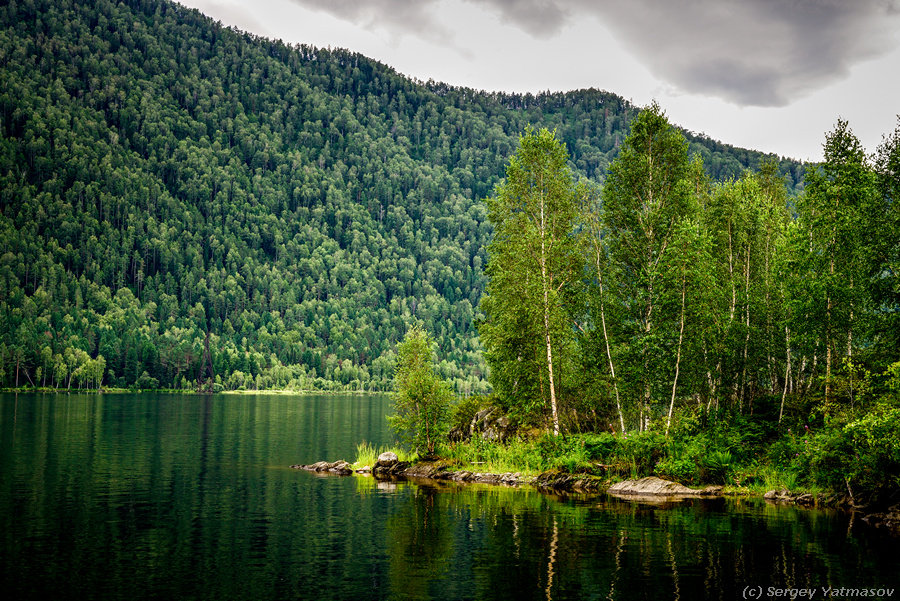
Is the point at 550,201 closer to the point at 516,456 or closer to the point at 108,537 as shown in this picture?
the point at 516,456

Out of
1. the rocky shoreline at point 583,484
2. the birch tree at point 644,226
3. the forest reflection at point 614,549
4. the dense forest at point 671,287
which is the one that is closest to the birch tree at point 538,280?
the dense forest at point 671,287

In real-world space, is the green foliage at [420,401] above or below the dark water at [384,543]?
above

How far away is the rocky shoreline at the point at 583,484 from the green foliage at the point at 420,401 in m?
2.38

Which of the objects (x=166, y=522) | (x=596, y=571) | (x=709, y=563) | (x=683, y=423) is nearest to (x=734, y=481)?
(x=683, y=423)

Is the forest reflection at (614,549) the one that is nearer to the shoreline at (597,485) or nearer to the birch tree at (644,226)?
the shoreline at (597,485)

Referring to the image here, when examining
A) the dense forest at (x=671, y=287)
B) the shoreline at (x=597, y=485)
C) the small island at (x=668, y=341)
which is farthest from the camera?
the dense forest at (x=671, y=287)

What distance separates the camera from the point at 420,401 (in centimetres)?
5959

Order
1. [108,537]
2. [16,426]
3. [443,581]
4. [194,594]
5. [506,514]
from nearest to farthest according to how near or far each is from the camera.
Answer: [194,594] → [443,581] → [108,537] → [506,514] → [16,426]

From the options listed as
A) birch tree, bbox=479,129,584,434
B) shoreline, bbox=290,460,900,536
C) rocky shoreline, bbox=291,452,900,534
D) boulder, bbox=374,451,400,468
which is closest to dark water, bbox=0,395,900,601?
shoreline, bbox=290,460,900,536

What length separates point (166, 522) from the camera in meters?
36.9

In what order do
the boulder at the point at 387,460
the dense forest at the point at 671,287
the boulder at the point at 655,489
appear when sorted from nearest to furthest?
1. the dense forest at the point at 671,287
2. the boulder at the point at 655,489
3. the boulder at the point at 387,460

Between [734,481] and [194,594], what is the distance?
34914mm

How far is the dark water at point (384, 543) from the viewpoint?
81.3ft

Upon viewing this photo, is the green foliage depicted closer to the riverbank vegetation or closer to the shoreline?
the riverbank vegetation
